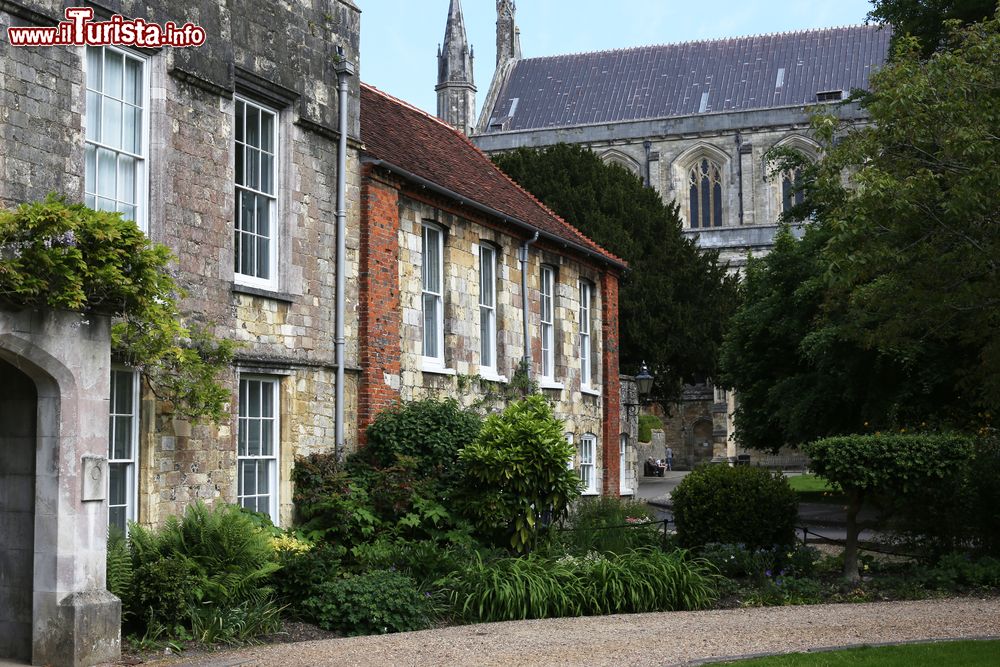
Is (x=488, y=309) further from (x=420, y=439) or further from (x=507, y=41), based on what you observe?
(x=507, y=41)

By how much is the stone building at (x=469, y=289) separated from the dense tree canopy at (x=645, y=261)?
646 inches

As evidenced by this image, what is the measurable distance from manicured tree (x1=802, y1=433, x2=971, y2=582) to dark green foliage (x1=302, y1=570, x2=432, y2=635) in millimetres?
5768

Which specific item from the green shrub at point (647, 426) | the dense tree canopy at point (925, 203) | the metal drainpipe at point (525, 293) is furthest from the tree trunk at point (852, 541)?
the green shrub at point (647, 426)

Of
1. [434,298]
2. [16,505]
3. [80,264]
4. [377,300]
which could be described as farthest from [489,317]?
[80,264]

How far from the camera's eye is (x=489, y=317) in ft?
65.7

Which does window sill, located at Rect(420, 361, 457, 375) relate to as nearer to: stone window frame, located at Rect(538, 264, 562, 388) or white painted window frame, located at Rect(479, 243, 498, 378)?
white painted window frame, located at Rect(479, 243, 498, 378)

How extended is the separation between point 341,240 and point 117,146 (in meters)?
3.91

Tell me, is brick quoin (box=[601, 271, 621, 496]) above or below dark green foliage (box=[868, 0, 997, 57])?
below

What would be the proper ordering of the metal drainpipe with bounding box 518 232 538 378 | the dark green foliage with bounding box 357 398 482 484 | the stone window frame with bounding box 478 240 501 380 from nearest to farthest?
the dark green foliage with bounding box 357 398 482 484, the stone window frame with bounding box 478 240 501 380, the metal drainpipe with bounding box 518 232 538 378

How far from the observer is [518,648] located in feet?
35.3

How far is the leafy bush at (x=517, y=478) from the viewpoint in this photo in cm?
1509

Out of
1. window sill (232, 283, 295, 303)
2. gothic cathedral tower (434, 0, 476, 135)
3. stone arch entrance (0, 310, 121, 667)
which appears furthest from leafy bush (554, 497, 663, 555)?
gothic cathedral tower (434, 0, 476, 135)

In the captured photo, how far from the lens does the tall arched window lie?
223 ft

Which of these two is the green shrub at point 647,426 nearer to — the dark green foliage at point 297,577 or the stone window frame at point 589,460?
the stone window frame at point 589,460
